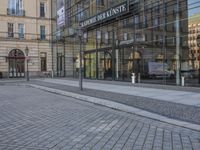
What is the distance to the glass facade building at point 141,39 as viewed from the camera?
22453 millimetres

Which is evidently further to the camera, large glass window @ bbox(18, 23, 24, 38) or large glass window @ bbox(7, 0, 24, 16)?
large glass window @ bbox(18, 23, 24, 38)

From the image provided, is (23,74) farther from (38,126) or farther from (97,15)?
(38,126)

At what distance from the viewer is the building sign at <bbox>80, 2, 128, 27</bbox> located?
29.1 m

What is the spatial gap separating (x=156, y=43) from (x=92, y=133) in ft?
60.8

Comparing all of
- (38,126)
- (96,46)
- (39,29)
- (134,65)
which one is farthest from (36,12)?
(38,126)

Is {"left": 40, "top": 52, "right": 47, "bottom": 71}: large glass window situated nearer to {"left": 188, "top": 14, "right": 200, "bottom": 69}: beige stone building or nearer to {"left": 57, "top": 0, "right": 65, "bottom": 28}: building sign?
{"left": 57, "top": 0, "right": 65, "bottom": 28}: building sign

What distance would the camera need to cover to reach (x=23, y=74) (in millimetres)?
49594

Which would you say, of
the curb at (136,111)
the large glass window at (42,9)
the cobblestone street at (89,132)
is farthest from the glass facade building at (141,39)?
the large glass window at (42,9)

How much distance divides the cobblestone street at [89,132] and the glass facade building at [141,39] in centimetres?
1181

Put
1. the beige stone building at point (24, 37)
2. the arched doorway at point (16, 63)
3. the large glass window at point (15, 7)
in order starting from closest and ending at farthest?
the beige stone building at point (24, 37), the arched doorway at point (16, 63), the large glass window at point (15, 7)

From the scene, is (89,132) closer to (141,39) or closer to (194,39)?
(194,39)

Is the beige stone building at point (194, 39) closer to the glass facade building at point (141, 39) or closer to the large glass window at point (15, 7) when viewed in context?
the glass facade building at point (141, 39)

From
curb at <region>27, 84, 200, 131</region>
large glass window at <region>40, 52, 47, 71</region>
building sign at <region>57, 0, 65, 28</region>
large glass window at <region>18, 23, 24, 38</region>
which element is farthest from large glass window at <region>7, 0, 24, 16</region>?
curb at <region>27, 84, 200, 131</region>

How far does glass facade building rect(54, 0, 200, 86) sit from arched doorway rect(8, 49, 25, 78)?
12337mm
